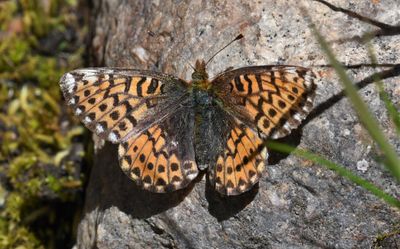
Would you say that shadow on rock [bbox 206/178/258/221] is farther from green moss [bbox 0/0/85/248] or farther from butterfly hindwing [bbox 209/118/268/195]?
green moss [bbox 0/0/85/248]

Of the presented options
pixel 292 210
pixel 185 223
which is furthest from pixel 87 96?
pixel 292 210

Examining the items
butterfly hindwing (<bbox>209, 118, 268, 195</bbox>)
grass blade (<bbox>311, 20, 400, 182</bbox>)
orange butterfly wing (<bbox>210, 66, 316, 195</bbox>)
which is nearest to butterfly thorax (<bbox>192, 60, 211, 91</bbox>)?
orange butterfly wing (<bbox>210, 66, 316, 195</bbox>)

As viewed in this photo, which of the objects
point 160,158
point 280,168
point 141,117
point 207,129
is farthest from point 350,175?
point 141,117

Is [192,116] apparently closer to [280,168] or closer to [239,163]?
[239,163]

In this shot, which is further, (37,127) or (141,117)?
(37,127)

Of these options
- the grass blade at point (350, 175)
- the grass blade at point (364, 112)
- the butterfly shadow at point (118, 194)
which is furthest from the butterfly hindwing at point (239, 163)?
the grass blade at point (364, 112)

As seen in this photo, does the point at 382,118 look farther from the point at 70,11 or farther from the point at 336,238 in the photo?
the point at 70,11
